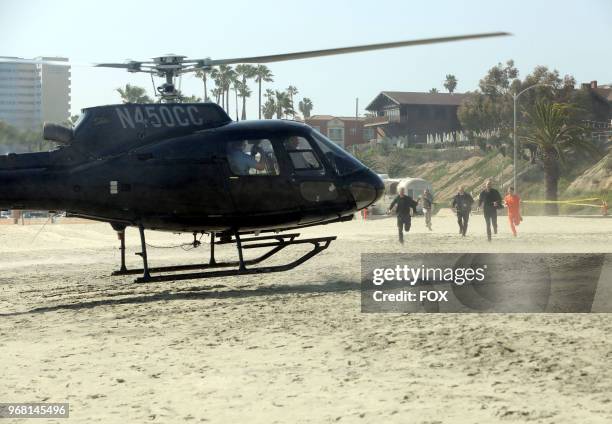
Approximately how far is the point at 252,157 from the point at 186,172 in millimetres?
1178

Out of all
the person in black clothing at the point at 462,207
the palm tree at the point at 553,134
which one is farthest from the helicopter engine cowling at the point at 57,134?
the palm tree at the point at 553,134

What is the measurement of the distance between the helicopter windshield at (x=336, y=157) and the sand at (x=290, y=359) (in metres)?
2.11

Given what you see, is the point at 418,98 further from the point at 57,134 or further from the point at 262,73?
the point at 57,134

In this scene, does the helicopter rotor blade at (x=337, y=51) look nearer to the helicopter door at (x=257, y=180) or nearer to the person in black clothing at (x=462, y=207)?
the helicopter door at (x=257, y=180)

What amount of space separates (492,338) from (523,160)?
226 ft

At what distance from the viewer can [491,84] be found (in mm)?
84188

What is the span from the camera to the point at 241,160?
14008 millimetres

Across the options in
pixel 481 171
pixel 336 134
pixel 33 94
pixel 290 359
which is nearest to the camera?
pixel 290 359

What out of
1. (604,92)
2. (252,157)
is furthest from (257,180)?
(604,92)

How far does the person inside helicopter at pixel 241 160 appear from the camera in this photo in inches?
550

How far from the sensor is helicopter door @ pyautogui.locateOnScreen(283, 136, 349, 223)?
551 inches

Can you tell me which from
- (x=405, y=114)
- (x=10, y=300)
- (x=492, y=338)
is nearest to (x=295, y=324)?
(x=492, y=338)

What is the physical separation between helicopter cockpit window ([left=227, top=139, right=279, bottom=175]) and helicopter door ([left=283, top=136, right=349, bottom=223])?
0.31 metres

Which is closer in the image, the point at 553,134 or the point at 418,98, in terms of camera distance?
the point at 553,134
